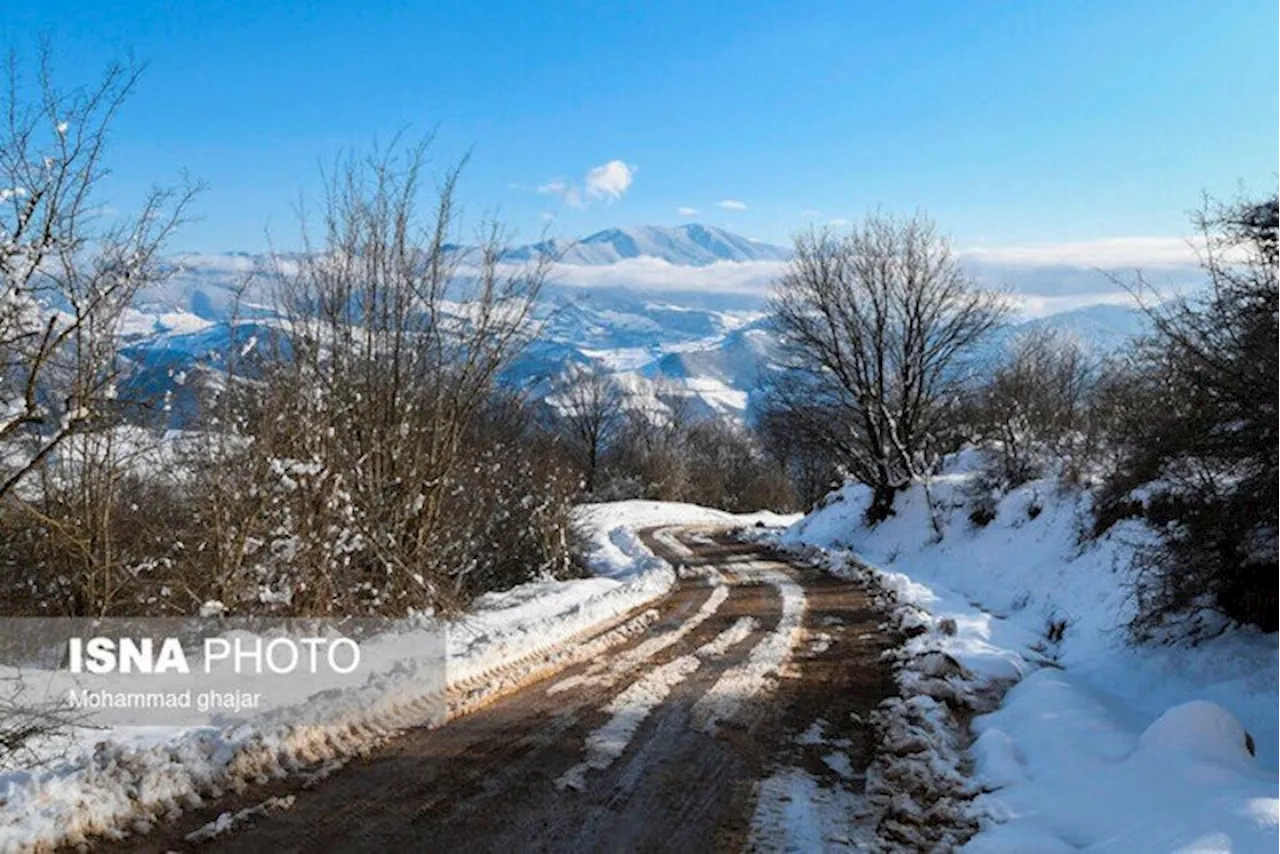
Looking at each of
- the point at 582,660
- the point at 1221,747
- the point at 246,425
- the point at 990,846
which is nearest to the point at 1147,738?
the point at 1221,747

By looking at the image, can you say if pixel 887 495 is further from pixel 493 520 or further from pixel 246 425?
pixel 246 425

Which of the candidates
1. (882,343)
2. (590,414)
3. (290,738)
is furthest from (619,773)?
(590,414)

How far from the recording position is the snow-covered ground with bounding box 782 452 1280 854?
18.2 feet

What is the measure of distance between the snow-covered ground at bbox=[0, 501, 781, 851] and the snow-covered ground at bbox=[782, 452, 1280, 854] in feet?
12.7

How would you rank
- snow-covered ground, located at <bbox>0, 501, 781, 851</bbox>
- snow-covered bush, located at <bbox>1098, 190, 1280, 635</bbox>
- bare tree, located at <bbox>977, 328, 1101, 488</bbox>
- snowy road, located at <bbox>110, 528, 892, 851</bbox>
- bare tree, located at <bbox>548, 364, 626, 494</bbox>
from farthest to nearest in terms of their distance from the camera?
1. bare tree, located at <bbox>548, 364, 626, 494</bbox>
2. bare tree, located at <bbox>977, 328, 1101, 488</bbox>
3. snow-covered bush, located at <bbox>1098, 190, 1280, 635</bbox>
4. snowy road, located at <bbox>110, 528, 892, 851</bbox>
5. snow-covered ground, located at <bbox>0, 501, 781, 851</bbox>

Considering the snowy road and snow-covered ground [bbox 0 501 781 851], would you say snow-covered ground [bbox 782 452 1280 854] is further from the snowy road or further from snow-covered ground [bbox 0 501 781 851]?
snow-covered ground [bbox 0 501 781 851]

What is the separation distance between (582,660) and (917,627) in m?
5.17

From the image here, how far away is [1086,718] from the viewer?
784cm

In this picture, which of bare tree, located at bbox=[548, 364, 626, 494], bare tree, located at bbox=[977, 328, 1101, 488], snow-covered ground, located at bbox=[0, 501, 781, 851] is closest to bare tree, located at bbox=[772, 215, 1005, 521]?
bare tree, located at bbox=[977, 328, 1101, 488]

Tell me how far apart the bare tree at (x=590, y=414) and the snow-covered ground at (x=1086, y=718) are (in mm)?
53009

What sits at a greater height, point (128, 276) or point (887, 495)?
point (128, 276)

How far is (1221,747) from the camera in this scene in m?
6.45

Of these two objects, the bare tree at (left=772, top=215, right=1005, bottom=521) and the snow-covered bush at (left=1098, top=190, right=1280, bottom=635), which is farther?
the bare tree at (left=772, top=215, right=1005, bottom=521)

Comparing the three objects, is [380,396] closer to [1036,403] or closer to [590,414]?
[1036,403]
